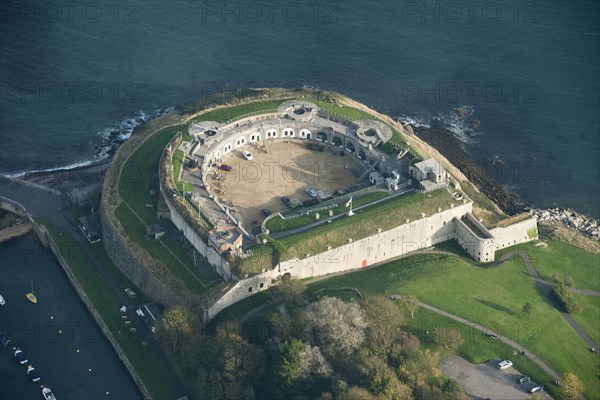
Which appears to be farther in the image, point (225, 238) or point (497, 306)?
point (497, 306)

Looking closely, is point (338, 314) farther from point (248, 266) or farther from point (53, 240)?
point (53, 240)

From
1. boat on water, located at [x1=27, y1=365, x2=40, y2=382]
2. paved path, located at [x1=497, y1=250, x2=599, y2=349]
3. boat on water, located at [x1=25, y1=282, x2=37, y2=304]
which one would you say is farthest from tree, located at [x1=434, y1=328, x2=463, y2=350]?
boat on water, located at [x1=25, y1=282, x2=37, y2=304]

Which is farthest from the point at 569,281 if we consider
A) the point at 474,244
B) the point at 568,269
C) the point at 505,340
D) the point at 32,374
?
the point at 32,374

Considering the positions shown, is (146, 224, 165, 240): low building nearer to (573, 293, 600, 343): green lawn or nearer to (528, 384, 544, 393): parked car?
(528, 384, 544, 393): parked car

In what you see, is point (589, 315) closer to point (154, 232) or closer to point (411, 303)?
point (411, 303)

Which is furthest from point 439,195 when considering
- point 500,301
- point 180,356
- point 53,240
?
point 53,240

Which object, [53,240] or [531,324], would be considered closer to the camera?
[531,324]
